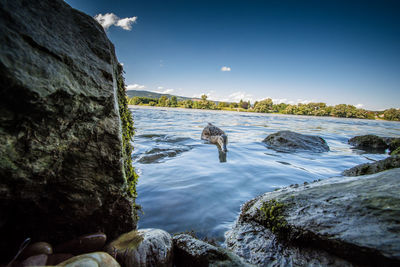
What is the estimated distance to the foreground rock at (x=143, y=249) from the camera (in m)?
1.55

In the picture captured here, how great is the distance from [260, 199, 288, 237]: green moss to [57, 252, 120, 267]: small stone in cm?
172

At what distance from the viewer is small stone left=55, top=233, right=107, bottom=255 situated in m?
1.53

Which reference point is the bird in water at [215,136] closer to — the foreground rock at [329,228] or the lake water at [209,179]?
the lake water at [209,179]

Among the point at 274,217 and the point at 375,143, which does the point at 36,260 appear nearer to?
the point at 274,217

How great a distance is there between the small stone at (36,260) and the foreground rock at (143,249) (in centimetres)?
50

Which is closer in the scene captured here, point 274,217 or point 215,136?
point 274,217

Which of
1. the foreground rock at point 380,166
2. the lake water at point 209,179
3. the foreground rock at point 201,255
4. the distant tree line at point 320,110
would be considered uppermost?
the distant tree line at point 320,110

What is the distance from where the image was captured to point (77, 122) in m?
1.50

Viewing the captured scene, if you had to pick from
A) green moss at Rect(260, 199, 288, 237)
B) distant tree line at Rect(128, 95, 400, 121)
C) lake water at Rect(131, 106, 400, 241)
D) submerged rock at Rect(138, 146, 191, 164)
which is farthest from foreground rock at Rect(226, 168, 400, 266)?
distant tree line at Rect(128, 95, 400, 121)

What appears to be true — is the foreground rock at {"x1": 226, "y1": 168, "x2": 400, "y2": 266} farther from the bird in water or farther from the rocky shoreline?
the bird in water

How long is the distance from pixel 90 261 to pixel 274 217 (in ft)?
6.39

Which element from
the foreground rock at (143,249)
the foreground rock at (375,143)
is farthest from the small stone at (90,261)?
the foreground rock at (375,143)

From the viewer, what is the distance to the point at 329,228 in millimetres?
1549

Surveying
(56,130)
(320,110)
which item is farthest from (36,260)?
(320,110)
